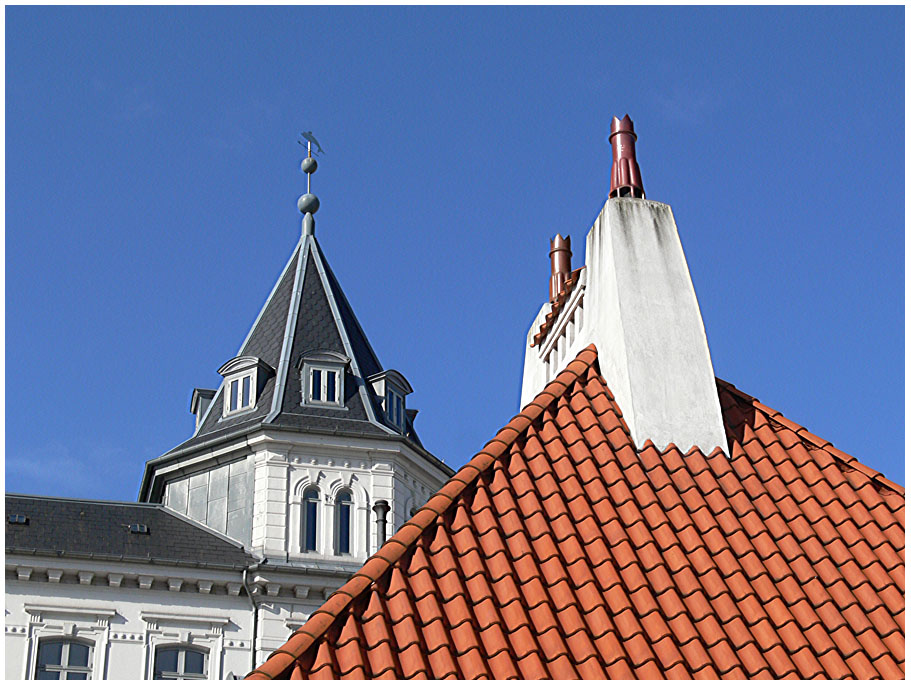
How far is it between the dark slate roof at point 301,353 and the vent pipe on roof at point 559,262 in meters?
23.9

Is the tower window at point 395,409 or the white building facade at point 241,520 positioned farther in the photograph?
the tower window at point 395,409

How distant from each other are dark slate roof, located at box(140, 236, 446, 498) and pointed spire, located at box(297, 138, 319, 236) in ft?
2.05

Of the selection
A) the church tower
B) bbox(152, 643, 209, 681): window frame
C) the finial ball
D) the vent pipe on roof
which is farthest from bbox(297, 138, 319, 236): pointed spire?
the vent pipe on roof

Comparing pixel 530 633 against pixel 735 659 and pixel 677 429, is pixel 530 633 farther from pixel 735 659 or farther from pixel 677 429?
pixel 677 429

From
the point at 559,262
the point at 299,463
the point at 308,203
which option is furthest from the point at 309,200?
the point at 559,262

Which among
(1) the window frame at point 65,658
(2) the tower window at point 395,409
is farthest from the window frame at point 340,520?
(1) the window frame at point 65,658

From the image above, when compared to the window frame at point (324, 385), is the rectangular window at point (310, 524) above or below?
below

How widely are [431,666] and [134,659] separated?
2660 centimetres

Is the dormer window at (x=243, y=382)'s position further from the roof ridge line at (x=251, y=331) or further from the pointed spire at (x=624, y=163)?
the pointed spire at (x=624, y=163)

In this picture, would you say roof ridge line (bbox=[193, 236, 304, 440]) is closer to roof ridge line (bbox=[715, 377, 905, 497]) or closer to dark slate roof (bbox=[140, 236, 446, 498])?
dark slate roof (bbox=[140, 236, 446, 498])

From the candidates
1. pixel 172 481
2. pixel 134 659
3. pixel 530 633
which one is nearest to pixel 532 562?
pixel 530 633

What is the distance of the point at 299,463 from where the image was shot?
122 feet

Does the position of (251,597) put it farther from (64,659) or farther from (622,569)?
(622,569)

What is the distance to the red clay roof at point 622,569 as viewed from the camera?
809 cm
